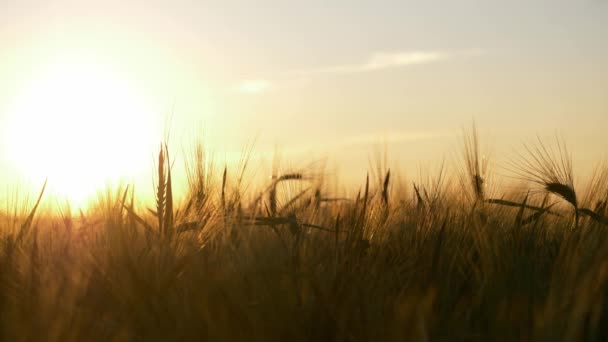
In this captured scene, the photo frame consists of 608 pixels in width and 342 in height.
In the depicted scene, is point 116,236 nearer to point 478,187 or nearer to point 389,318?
point 389,318

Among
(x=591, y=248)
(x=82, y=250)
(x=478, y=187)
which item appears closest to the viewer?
(x=591, y=248)

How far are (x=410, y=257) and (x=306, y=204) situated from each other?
3.30ft

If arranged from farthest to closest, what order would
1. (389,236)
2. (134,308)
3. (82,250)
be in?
(389,236) < (82,250) < (134,308)

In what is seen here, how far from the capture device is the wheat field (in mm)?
1166

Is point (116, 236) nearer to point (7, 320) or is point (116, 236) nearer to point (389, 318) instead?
point (7, 320)

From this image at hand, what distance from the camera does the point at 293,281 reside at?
1.29 meters

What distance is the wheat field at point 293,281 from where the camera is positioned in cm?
117

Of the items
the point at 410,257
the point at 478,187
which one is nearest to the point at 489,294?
the point at 410,257

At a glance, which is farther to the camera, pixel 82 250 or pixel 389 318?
pixel 82 250

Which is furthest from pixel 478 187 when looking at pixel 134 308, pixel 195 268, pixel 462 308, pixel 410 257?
pixel 134 308

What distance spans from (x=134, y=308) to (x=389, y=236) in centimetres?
99

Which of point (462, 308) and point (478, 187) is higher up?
point (478, 187)

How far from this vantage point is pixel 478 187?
275 centimetres

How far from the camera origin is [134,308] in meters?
1.26
